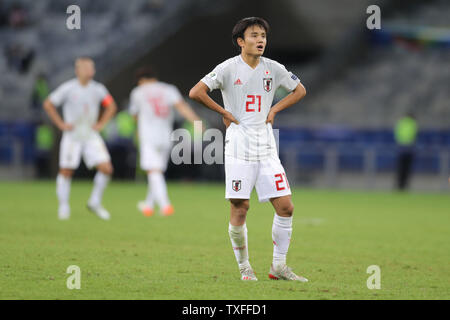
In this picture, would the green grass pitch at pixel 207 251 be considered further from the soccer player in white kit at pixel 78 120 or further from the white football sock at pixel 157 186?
the soccer player in white kit at pixel 78 120

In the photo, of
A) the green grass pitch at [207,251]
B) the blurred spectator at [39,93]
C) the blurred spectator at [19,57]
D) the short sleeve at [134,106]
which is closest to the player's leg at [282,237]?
the green grass pitch at [207,251]

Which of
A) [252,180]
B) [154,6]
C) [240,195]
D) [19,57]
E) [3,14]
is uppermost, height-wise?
[154,6]

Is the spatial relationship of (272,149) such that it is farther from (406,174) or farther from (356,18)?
(356,18)

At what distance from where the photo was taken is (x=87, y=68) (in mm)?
13438

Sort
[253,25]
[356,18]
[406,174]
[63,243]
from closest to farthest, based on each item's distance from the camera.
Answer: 1. [253,25]
2. [63,243]
3. [406,174]
4. [356,18]

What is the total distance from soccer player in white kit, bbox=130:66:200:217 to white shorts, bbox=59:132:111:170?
0.99 metres

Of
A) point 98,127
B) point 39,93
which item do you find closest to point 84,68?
point 98,127

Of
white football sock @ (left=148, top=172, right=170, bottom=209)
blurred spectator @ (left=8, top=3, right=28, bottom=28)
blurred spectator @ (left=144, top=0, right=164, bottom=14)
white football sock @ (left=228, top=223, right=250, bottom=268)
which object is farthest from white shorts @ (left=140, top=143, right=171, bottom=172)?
blurred spectator @ (left=8, top=3, right=28, bottom=28)

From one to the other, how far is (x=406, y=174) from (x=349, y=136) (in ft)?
12.2

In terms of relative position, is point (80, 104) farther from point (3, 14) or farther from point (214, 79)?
point (3, 14)

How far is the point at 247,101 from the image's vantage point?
7648 millimetres

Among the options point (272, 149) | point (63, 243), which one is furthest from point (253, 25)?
point (63, 243)

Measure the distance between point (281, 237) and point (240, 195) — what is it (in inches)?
20.5

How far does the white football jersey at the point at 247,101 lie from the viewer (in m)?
7.63
